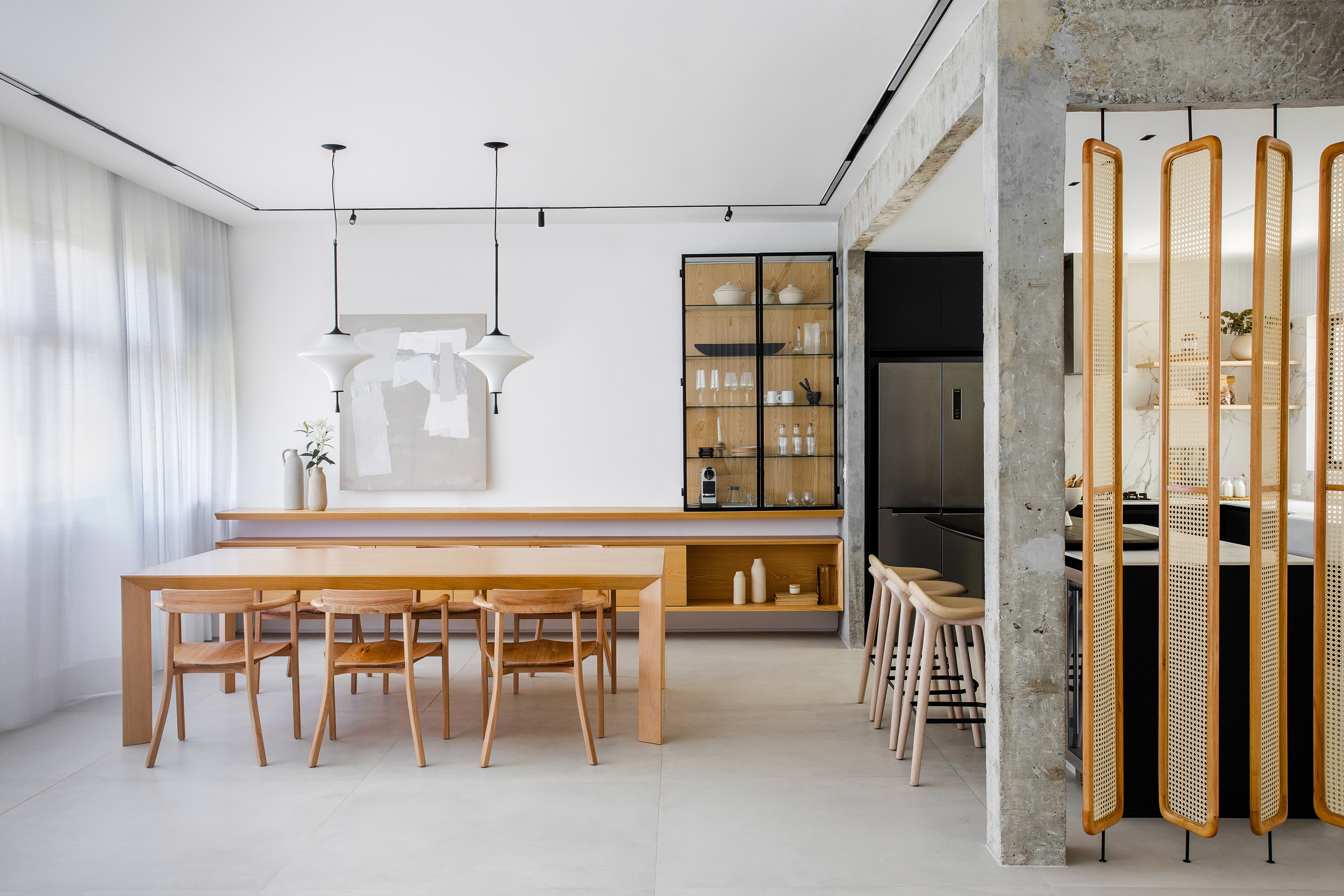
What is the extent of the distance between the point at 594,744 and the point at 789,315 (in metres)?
3.41

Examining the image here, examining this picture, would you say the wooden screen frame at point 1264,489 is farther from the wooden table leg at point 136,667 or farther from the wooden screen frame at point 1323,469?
the wooden table leg at point 136,667

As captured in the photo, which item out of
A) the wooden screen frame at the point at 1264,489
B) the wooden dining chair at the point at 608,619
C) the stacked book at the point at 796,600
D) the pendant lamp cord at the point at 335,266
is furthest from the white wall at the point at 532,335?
the wooden screen frame at the point at 1264,489

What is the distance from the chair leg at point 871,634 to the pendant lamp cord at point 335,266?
324 centimetres

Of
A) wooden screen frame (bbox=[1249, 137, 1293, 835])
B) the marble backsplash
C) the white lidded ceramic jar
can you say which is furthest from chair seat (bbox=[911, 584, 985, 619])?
the marble backsplash

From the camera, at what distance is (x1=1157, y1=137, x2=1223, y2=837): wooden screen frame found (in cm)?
257

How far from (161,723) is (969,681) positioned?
11.9ft

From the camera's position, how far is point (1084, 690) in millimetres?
2680

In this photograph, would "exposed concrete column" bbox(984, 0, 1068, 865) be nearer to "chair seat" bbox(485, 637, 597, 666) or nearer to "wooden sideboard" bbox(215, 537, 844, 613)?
"chair seat" bbox(485, 637, 597, 666)

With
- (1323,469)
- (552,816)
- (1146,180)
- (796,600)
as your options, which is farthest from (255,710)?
(1146,180)

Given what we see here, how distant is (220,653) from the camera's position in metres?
3.69

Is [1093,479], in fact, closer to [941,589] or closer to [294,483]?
[941,589]

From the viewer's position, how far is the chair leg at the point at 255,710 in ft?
11.6

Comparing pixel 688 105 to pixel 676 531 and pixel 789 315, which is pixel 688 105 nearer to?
pixel 789 315

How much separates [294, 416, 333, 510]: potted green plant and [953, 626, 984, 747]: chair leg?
4438mm
